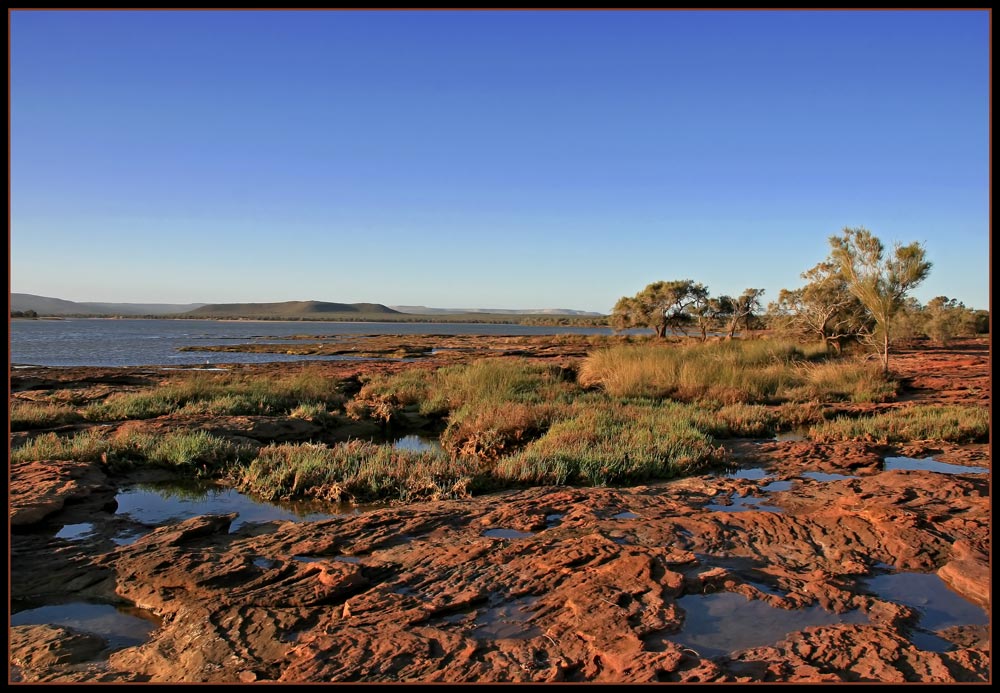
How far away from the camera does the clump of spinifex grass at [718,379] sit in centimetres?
1580

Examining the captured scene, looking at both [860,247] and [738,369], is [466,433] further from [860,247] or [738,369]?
[860,247]

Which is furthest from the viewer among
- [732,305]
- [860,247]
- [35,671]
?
[732,305]

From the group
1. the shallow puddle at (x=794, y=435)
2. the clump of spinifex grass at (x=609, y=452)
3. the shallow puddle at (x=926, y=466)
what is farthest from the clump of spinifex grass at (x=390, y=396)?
the shallow puddle at (x=926, y=466)

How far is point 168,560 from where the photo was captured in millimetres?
5152

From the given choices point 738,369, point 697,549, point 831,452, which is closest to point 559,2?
point 697,549

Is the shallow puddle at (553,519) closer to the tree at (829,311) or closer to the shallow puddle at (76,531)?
the shallow puddle at (76,531)

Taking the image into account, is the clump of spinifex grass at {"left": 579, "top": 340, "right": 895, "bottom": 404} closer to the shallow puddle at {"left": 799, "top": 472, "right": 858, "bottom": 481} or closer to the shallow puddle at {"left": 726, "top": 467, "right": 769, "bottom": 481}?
the shallow puddle at {"left": 726, "top": 467, "right": 769, "bottom": 481}

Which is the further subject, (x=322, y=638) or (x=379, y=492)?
(x=379, y=492)

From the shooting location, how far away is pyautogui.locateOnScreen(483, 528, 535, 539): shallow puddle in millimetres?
5867

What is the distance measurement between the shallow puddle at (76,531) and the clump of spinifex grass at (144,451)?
8.06 ft

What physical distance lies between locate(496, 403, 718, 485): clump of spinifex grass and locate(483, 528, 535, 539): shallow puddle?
2.26 metres

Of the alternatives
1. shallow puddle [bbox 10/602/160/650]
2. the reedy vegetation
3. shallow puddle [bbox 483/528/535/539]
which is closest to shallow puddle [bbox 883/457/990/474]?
the reedy vegetation

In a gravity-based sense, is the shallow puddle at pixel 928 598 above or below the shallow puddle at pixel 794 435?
above

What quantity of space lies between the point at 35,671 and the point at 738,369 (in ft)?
54.8
